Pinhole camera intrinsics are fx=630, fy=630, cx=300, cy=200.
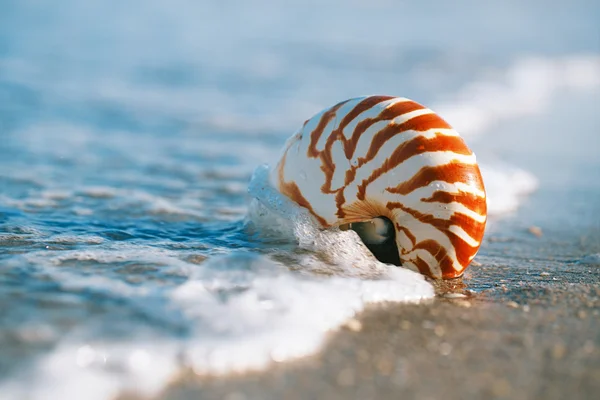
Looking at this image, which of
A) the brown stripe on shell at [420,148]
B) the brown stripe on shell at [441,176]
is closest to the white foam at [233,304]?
the brown stripe on shell at [441,176]

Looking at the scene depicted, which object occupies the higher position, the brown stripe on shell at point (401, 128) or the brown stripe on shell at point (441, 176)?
the brown stripe on shell at point (401, 128)

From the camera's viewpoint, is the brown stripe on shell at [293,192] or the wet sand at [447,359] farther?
the brown stripe on shell at [293,192]

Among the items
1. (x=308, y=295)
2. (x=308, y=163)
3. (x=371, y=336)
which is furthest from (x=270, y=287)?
(x=308, y=163)

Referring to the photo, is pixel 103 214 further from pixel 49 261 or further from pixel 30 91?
pixel 30 91

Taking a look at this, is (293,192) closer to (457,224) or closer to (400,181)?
(400,181)

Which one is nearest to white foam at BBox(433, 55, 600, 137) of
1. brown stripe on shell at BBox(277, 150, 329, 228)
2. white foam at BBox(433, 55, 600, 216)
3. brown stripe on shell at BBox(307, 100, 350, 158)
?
white foam at BBox(433, 55, 600, 216)

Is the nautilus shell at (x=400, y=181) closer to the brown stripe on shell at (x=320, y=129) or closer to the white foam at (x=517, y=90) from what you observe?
the brown stripe on shell at (x=320, y=129)

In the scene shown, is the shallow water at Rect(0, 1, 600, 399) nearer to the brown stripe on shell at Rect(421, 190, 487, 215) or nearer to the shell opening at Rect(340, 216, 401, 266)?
the shell opening at Rect(340, 216, 401, 266)
